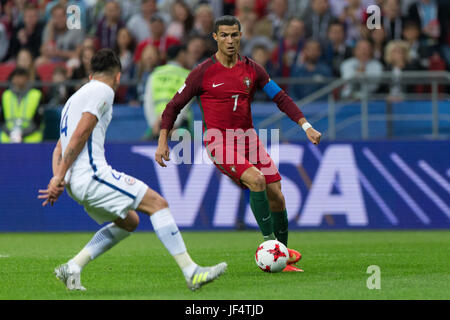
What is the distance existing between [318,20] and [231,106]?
340 inches

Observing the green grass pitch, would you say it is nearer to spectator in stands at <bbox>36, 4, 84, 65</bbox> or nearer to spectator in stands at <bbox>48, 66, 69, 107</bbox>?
spectator in stands at <bbox>48, 66, 69, 107</bbox>

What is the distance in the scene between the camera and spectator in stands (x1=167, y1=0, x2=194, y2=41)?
18.0m

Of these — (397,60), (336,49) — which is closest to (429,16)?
(397,60)

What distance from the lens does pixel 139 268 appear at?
31.4 feet

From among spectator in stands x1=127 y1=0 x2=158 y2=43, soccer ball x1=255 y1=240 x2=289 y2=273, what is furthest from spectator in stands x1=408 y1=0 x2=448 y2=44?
soccer ball x1=255 y1=240 x2=289 y2=273

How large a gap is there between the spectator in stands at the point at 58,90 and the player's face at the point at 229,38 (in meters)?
7.60

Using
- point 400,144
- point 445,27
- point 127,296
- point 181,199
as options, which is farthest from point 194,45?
point 127,296

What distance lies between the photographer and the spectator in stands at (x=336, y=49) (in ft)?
55.8

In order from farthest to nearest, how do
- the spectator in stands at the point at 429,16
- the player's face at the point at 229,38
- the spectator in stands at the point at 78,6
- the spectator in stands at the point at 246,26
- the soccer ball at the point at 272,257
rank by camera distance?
the spectator in stands at the point at 78,6, the spectator in stands at the point at 246,26, the spectator in stands at the point at 429,16, the player's face at the point at 229,38, the soccer ball at the point at 272,257

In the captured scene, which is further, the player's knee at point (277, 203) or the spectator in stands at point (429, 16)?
the spectator in stands at point (429, 16)

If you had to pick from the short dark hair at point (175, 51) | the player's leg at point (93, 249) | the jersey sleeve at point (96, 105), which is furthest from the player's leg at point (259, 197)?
the short dark hair at point (175, 51)

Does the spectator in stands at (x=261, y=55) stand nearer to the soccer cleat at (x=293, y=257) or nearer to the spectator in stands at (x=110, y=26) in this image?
the spectator in stands at (x=110, y=26)

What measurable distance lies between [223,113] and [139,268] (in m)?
1.82

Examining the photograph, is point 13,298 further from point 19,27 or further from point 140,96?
point 19,27
